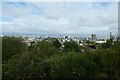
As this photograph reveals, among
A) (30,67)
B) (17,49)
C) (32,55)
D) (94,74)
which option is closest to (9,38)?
(17,49)

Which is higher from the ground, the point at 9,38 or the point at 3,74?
the point at 9,38

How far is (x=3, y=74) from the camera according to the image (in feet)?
20.9

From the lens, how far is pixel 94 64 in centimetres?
594

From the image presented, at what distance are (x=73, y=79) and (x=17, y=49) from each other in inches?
402

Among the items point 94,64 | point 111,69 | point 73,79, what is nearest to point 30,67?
point 73,79

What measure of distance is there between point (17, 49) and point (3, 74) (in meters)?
9.28

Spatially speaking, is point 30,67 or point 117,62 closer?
point 117,62

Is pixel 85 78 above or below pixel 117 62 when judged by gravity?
below

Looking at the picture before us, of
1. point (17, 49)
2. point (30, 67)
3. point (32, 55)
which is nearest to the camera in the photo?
point (30, 67)

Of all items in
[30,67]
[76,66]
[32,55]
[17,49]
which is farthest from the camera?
[17,49]

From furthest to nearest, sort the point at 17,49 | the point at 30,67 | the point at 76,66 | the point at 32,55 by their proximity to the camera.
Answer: the point at 17,49, the point at 32,55, the point at 30,67, the point at 76,66

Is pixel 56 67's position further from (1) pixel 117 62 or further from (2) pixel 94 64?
(1) pixel 117 62

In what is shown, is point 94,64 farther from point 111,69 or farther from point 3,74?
point 3,74

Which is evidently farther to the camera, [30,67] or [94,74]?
[30,67]
